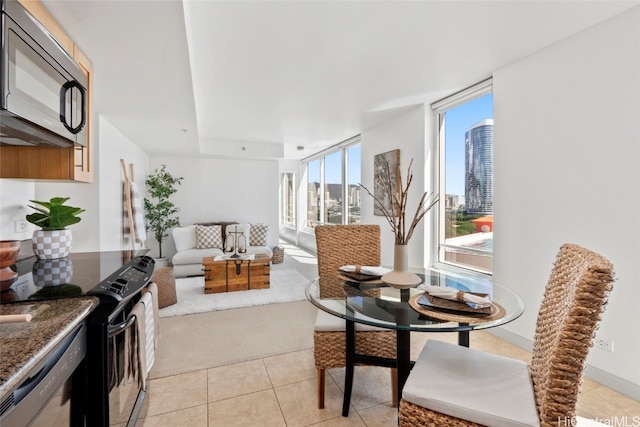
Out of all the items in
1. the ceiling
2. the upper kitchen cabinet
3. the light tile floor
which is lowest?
the light tile floor

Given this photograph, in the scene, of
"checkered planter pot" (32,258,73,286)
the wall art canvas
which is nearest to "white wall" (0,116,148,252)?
"checkered planter pot" (32,258,73,286)

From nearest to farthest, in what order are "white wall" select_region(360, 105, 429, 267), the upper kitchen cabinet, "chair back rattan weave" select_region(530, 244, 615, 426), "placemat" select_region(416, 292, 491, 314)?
"chair back rattan weave" select_region(530, 244, 615, 426), "placemat" select_region(416, 292, 491, 314), the upper kitchen cabinet, "white wall" select_region(360, 105, 429, 267)

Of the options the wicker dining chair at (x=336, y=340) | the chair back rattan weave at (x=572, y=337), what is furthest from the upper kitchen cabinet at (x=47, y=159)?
the chair back rattan weave at (x=572, y=337)

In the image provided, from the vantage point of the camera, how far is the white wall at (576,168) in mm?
1873

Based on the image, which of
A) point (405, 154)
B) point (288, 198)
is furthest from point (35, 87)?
point (288, 198)

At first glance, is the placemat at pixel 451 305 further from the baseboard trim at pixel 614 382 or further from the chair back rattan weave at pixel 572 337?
the baseboard trim at pixel 614 382

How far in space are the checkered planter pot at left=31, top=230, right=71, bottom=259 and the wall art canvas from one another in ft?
11.0

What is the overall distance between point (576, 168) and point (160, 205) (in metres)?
5.96

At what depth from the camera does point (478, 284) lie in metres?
1.86

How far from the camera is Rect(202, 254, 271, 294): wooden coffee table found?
12.9 ft

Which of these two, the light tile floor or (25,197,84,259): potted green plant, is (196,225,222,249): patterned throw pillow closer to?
the light tile floor

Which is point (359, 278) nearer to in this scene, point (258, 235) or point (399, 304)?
point (399, 304)

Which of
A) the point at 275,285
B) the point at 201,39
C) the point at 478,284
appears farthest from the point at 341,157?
the point at 478,284

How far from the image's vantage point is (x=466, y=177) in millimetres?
3227
